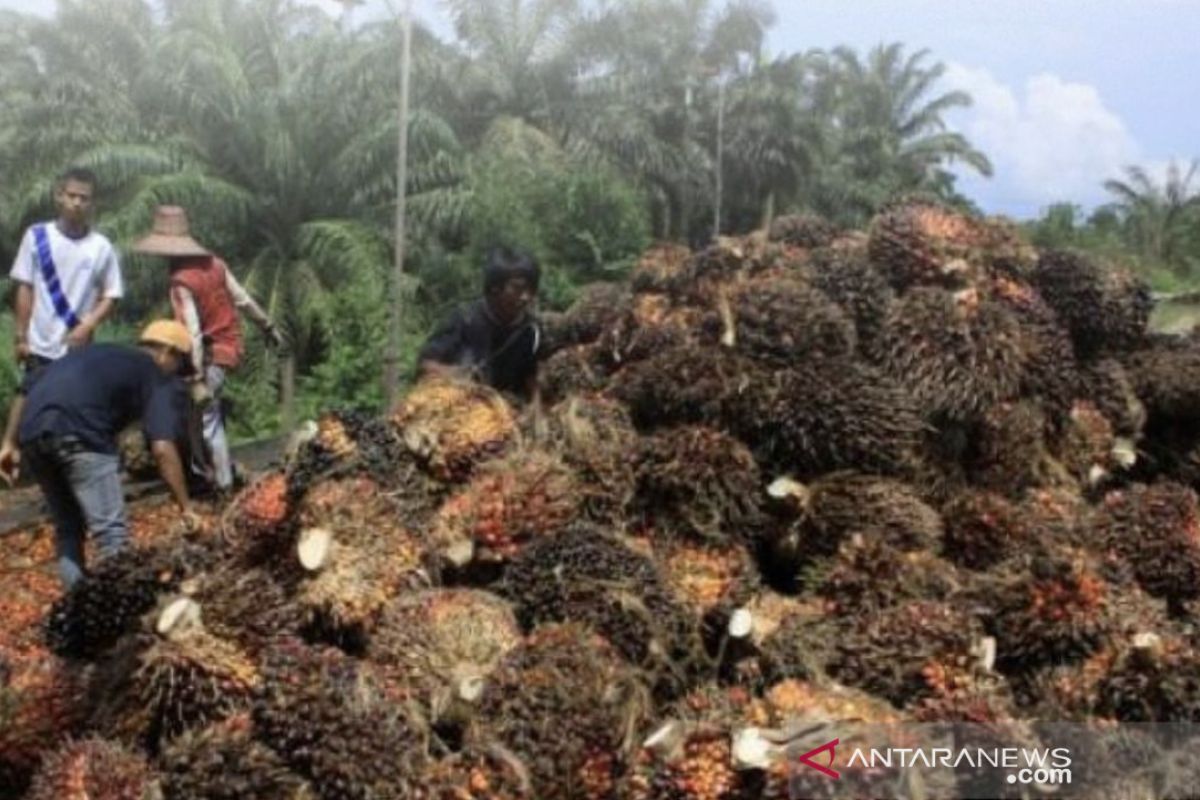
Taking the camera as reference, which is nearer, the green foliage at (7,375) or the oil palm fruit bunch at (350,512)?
the oil palm fruit bunch at (350,512)

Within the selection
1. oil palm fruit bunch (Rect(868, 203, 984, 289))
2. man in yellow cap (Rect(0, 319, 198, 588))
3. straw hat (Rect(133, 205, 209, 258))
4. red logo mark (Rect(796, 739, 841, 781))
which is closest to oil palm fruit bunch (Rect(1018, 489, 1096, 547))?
oil palm fruit bunch (Rect(868, 203, 984, 289))

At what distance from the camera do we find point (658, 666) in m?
3.23

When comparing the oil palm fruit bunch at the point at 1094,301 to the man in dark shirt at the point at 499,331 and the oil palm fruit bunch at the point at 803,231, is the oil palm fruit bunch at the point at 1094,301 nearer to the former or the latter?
the oil palm fruit bunch at the point at 803,231

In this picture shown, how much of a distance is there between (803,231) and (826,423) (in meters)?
1.85

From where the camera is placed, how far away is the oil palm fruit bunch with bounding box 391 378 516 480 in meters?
4.06

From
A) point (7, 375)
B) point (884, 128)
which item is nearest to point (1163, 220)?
point (884, 128)

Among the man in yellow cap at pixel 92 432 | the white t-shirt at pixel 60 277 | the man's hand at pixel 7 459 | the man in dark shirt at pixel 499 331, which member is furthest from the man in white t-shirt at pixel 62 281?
the man in dark shirt at pixel 499 331

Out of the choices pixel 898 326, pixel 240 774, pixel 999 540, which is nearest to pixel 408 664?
pixel 240 774

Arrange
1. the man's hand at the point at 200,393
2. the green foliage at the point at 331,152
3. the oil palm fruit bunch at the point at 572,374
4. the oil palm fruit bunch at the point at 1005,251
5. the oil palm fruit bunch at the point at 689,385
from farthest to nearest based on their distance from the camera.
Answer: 1. the green foliage at the point at 331,152
2. the man's hand at the point at 200,393
3. the oil palm fruit bunch at the point at 572,374
4. the oil palm fruit bunch at the point at 1005,251
5. the oil palm fruit bunch at the point at 689,385

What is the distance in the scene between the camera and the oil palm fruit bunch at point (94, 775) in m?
2.88

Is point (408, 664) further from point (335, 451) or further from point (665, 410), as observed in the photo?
point (665, 410)

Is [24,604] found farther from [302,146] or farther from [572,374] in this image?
[302,146]

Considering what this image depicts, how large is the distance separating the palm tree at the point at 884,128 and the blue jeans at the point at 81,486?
36029mm

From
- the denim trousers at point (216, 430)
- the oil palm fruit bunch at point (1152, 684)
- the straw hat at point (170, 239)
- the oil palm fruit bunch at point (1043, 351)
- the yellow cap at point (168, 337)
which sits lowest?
the denim trousers at point (216, 430)
